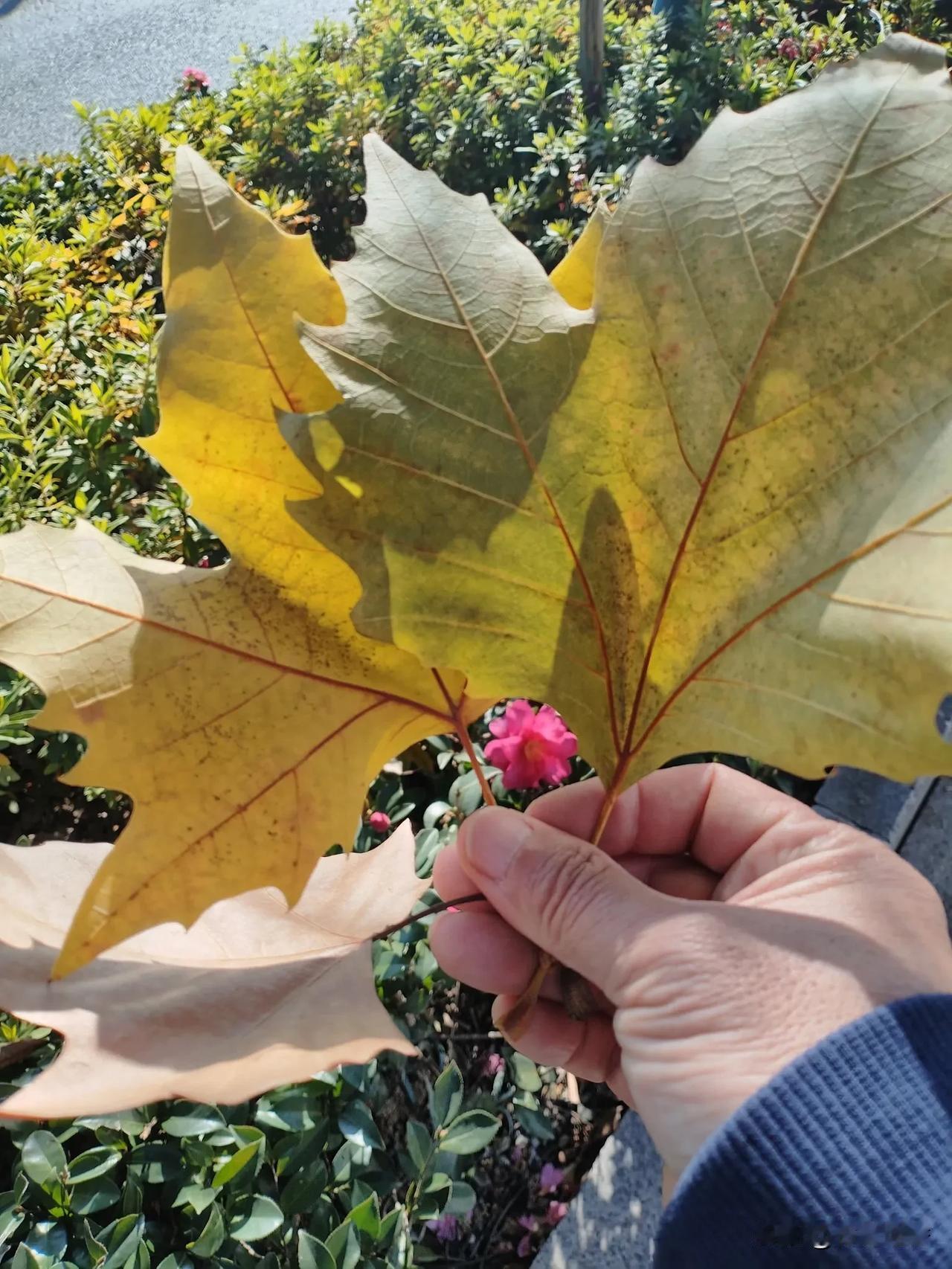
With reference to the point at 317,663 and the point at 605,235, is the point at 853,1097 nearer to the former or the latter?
the point at 317,663

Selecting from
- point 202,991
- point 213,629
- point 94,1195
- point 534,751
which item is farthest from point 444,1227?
point 213,629

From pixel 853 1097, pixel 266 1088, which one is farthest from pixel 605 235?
pixel 853 1097

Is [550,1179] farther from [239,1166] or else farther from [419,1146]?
[239,1166]

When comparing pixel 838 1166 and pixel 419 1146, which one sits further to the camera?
pixel 419 1146

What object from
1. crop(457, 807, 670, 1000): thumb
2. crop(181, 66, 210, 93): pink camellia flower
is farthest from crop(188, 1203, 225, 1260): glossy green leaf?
crop(181, 66, 210, 93): pink camellia flower

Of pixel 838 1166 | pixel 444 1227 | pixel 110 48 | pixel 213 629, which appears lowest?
pixel 444 1227

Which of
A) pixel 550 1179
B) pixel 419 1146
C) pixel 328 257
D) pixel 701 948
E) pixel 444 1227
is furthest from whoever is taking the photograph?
pixel 328 257

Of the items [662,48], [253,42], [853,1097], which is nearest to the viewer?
[853,1097]
